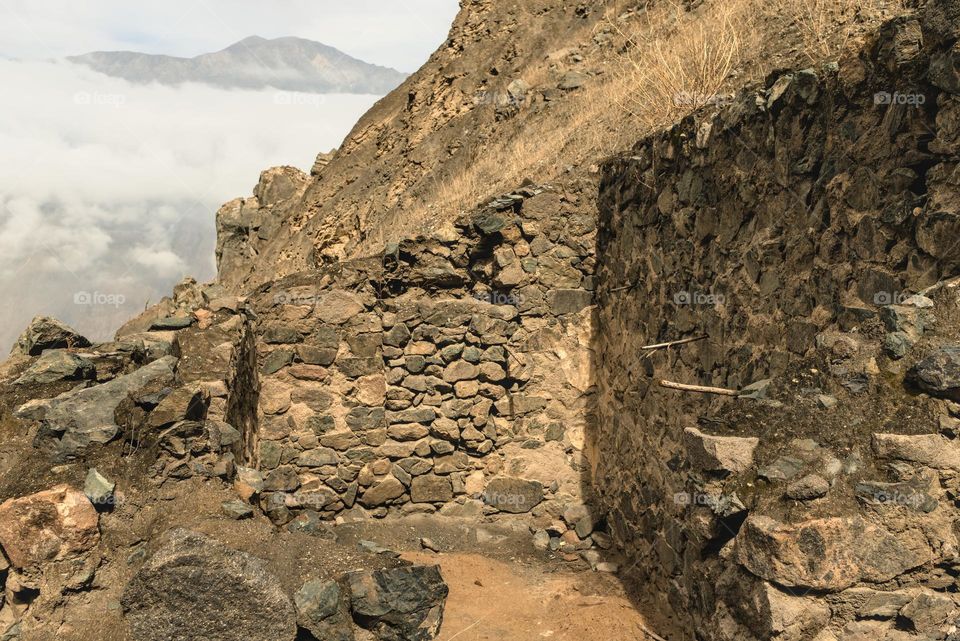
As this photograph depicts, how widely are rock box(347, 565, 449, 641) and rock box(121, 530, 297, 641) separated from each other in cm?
44

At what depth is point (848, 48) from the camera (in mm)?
3635

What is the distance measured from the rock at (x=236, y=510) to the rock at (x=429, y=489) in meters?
2.13

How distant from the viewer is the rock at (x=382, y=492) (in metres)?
6.62

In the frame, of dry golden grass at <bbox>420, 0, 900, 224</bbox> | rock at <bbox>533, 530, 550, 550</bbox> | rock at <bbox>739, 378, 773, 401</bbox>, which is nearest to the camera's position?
rock at <bbox>739, 378, 773, 401</bbox>

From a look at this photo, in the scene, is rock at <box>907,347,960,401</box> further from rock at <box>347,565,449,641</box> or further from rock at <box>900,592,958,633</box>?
rock at <box>347,565,449,641</box>

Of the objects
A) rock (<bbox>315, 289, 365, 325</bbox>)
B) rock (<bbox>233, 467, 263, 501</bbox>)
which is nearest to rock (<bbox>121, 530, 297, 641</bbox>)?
rock (<bbox>233, 467, 263, 501</bbox>)

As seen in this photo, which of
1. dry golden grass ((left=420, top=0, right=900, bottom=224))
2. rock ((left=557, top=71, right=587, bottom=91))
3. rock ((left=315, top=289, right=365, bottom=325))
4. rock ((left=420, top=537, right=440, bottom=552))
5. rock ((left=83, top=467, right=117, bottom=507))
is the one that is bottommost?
rock ((left=420, top=537, right=440, bottom=552))

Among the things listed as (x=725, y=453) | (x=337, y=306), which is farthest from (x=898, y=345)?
(x=337, y=306)

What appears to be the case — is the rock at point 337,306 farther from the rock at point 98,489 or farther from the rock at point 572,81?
the rock at point 572,81

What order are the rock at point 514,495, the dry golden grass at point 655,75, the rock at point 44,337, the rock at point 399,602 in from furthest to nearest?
the rock at point 514,495 → the dry golden grass at point 655,75 → the rock at point 44,337 → the rock at point 399,602

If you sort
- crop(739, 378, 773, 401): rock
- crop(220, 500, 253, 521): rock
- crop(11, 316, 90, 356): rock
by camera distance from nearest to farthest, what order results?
crop(739, 378, 773, 401): rock < crop(220, 500, 253, 521): rock < crop(11, 316, 90, 356): rock

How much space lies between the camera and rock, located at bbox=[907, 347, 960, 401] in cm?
281

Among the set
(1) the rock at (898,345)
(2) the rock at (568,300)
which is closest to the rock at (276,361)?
(2) the rock at (568,300)

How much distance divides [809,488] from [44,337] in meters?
4.99
